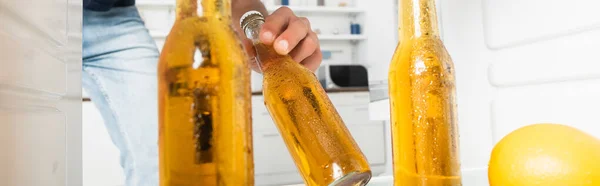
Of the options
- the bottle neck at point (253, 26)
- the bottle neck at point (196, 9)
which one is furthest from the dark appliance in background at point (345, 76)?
the bottle neck at point (196, 9)

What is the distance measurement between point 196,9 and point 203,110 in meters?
0.06

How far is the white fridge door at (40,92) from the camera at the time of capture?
25 centimetres

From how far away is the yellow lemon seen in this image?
0.34 m

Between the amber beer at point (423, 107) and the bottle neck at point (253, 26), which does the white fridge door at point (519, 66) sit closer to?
the amber beer at point (423, 107)

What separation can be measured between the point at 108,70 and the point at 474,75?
90 centimetres

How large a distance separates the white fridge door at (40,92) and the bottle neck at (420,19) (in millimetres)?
289

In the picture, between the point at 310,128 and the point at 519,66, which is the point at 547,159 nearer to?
the point at 310,128

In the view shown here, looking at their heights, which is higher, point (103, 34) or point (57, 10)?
point (103, 34)

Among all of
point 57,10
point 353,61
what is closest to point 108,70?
point 57,10

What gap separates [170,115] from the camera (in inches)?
9.2

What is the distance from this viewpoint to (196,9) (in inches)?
10.0

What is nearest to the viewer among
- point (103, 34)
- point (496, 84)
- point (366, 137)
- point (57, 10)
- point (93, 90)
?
point (57, 10)

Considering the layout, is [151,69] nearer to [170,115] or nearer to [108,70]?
[108,70]

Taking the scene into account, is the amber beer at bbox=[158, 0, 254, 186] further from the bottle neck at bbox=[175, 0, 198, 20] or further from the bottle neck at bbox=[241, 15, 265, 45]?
the bottle neck at bbox=[241, 15, 265, 45]
